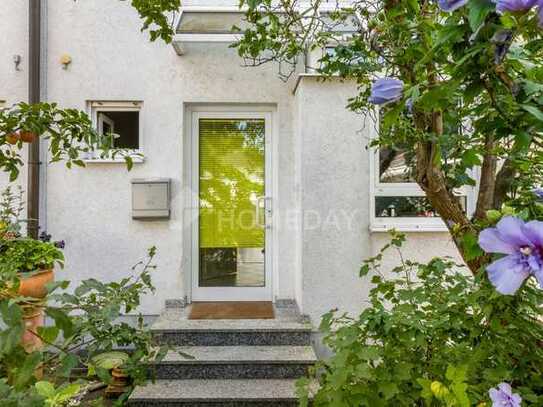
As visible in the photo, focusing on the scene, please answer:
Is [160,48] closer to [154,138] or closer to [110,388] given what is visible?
[154,138]

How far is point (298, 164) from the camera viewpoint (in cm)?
477

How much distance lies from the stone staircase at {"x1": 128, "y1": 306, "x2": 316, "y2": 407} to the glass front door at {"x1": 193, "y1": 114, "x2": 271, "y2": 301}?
0.78m

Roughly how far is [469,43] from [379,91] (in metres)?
0.29

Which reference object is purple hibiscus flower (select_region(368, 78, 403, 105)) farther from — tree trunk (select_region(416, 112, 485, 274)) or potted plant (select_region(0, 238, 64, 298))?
potted plant (select_region(0, 238, 64, 298))

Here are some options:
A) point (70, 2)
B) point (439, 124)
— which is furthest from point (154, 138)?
point (439, 124)

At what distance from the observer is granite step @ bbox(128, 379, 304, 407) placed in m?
3.39

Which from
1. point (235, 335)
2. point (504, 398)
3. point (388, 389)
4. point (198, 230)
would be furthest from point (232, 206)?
point (504, 398)

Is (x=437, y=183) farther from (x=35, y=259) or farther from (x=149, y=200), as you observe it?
(x=149, y=200)

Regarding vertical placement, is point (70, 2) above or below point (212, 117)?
above

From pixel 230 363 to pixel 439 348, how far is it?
249 cm

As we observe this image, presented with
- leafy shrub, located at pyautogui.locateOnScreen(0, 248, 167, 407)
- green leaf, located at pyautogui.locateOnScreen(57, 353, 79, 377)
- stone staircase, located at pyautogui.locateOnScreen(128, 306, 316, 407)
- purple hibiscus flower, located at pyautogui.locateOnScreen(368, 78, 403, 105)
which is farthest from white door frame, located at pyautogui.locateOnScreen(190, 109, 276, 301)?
purple hibiscus flower, located at pyautogui.locateOnScreen(368, 78, 403, 105)

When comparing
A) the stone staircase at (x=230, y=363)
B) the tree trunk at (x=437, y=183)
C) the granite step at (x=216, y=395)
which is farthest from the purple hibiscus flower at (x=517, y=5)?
the granite step at (x=216, y=395)

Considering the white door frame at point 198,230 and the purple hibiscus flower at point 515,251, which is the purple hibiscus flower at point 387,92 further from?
the white door frame at point 198,230

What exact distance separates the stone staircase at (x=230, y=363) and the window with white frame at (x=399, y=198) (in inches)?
68.2
